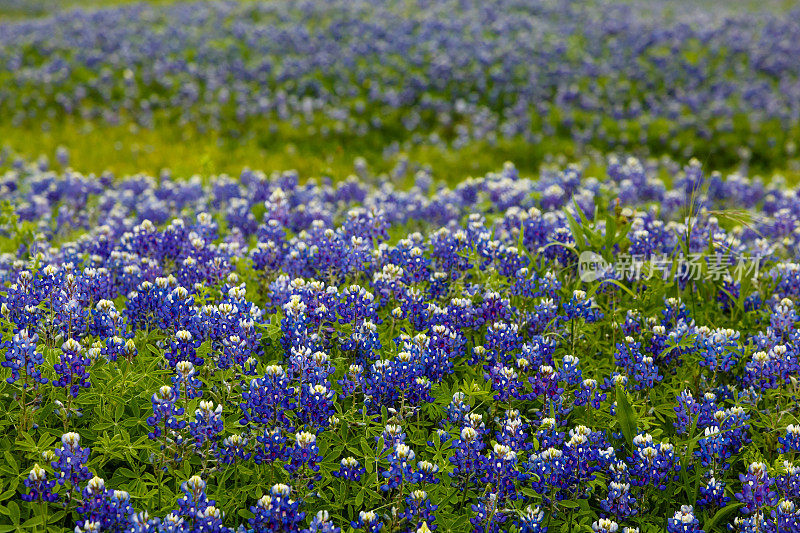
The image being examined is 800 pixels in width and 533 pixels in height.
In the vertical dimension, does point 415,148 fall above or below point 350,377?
below

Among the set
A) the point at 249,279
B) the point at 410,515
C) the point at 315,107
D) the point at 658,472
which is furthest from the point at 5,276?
Result: the point at 315,107

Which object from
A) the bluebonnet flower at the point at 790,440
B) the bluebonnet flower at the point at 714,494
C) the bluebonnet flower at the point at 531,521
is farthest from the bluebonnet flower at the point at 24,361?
the bluebonnet flower at the point at 790,440

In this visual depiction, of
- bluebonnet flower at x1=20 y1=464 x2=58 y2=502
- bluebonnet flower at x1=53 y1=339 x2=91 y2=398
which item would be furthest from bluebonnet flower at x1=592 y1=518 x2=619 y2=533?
bluebonnet flower at x1=53 y1=339 x2=91 y2=398

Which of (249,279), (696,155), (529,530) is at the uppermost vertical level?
(249,279)

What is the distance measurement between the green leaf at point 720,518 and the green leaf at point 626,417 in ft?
1.77

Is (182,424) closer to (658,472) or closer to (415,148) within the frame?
(658,472)

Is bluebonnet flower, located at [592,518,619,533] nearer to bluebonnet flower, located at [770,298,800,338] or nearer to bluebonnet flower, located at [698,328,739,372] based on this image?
bluebonnet flower, located at [698,328,739,372]

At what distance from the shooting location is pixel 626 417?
3812 millimetres

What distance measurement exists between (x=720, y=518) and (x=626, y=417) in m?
0.68

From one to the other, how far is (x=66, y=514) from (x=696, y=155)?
43.2 ft

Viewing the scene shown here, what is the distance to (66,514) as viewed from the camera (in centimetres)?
327

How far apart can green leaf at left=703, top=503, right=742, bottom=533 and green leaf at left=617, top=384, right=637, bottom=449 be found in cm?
54

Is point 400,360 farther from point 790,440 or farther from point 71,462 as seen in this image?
point 790,440

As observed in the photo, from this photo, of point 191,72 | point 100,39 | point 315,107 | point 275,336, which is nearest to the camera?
point 275,336
